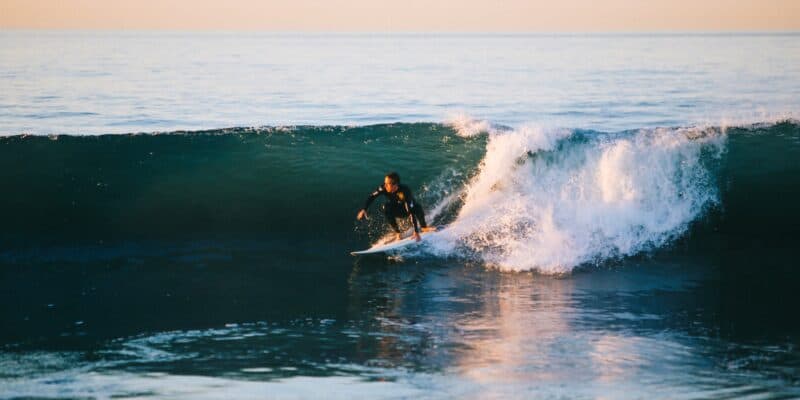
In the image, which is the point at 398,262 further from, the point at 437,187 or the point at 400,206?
the point at 437,187

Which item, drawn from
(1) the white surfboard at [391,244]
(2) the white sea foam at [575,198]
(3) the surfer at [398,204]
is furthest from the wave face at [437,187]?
(3) the surfer at [398,204]

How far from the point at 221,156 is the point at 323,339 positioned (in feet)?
28.8

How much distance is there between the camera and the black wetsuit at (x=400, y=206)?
468 inches

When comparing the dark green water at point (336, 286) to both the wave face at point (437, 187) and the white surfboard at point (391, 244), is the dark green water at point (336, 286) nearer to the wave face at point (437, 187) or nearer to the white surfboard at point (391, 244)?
the wave face at point (437, 187)

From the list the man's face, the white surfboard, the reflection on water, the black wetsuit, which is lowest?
the reflection on water

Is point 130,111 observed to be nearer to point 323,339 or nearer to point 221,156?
point 221,156

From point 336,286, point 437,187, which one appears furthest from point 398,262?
point 437,187

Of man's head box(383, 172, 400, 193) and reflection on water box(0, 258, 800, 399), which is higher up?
man's head box(383, 172, 400, 193)

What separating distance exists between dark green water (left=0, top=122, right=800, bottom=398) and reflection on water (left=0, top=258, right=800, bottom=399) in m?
0.03

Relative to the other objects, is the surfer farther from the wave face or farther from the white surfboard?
the wave face

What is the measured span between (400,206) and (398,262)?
31.6 inches

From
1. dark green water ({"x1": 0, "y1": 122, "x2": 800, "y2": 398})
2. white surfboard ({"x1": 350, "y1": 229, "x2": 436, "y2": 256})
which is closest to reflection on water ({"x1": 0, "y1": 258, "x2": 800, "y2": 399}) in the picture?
dark green water ({"x1": 0, "y1": 122, "x2": 800, "y2": 398})

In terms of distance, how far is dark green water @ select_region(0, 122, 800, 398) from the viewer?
7.37 m

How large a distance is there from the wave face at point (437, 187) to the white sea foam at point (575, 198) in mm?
27
